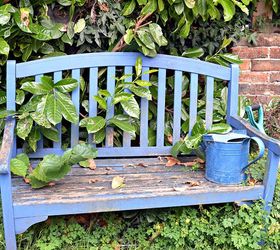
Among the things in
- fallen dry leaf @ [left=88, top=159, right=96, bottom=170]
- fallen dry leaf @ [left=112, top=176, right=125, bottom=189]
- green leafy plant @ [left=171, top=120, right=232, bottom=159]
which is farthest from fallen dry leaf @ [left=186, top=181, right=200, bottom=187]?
fallen dry leaf @ [left=88, top=159, right=96, bottom=170]

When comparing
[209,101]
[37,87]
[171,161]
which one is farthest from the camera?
[209,101]

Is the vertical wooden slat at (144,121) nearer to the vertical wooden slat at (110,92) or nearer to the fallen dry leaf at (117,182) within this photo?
the vertical wooden slat at (110,92)

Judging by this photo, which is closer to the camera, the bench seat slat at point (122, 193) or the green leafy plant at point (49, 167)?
the bench seat slat at point (122, 193)

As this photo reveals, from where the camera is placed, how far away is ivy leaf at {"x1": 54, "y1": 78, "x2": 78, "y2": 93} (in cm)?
230

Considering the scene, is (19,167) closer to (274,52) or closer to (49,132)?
(49,132)

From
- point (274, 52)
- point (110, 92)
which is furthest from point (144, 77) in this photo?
point (274, 52)

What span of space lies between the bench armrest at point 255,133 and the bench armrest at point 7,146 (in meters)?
1.31

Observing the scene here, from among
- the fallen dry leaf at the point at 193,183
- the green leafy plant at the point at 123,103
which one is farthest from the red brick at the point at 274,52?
the fallen dry leaf at the point at 193,183

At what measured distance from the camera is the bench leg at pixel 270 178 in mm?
2088

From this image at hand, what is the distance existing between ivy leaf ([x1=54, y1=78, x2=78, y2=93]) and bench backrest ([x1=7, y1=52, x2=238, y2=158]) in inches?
3.1

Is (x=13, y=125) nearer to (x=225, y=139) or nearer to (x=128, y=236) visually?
(x=128, y=236)

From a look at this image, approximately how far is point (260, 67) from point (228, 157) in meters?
1.21

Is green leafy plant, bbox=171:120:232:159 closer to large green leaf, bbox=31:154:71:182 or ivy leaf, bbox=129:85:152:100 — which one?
ivy leaf, bbox=129:85:152:100

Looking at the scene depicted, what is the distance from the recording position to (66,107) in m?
2.25
